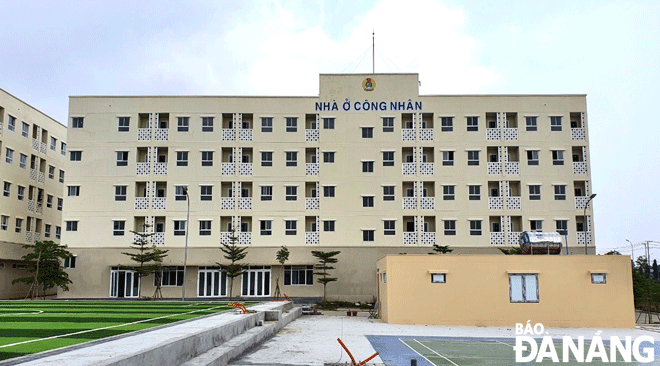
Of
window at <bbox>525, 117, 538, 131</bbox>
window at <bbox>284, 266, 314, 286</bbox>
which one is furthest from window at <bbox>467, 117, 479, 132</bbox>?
window at <bbox>284, 266, 314, 286</bbox>

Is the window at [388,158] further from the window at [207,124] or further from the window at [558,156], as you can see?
the window at [207,124]

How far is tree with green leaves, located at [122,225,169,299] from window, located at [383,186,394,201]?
16385 millimetres

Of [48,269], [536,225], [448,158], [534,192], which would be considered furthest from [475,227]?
[48,269]

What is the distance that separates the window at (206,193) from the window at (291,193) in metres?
5.61

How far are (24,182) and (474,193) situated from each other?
35547 mm

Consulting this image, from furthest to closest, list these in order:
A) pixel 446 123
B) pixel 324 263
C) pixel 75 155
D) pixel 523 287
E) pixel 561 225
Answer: pixel 446 123 → pixel 75 155 → pixel 561 225 → pixel 324 263 → pixel 523 287

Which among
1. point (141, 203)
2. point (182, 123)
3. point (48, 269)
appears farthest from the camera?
point (182, 123)

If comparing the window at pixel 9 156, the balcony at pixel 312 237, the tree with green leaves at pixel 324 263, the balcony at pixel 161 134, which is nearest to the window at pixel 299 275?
the tree with green leaves at pixel 324 263

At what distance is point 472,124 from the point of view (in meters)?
43.7

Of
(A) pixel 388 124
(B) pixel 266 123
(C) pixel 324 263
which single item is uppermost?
(B) pixel 266 123

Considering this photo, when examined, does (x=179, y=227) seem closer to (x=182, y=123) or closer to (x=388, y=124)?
(x=182, y=123)

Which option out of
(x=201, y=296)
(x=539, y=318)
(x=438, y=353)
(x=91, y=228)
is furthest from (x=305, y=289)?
(x=438, y=353)

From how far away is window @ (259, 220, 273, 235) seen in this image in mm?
42312

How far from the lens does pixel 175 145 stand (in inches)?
1700
